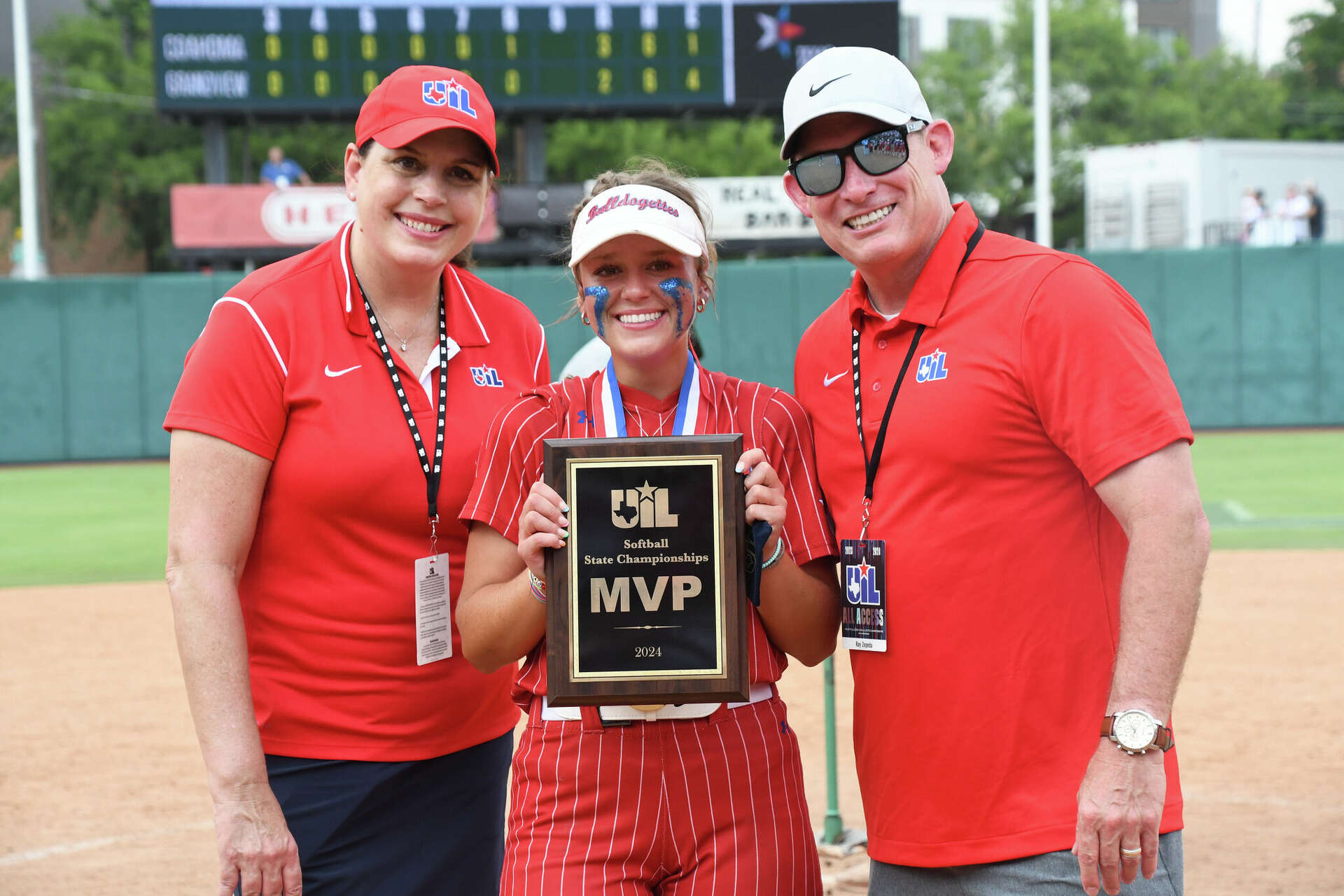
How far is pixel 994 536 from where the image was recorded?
2725mm

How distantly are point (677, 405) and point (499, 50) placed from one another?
66.4 ft

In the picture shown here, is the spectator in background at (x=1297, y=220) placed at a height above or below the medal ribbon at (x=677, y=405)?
above

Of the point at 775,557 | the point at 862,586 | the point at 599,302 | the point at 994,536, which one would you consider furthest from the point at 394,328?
the point at 994,536

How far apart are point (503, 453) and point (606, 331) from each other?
33cm

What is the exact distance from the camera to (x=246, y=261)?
24016 millimetres

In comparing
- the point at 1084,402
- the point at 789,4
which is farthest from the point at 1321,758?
the point at 789,4

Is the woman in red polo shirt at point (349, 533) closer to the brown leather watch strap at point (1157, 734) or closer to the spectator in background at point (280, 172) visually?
the brown leather watch strap at point (1157, 734)

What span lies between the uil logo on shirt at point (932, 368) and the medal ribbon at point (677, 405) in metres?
0.47

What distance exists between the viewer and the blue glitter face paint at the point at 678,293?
2.79 meters

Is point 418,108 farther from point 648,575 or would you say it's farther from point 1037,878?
point 1037,878

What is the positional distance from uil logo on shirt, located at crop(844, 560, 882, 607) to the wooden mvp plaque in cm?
34

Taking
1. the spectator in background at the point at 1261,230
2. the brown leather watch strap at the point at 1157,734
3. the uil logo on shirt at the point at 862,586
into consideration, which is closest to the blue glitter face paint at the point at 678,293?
the uil logo on shirt at the point at 862,586

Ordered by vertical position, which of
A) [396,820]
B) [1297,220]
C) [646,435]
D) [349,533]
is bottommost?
[396,820]

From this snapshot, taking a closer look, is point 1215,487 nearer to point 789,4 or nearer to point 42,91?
point 789,4
